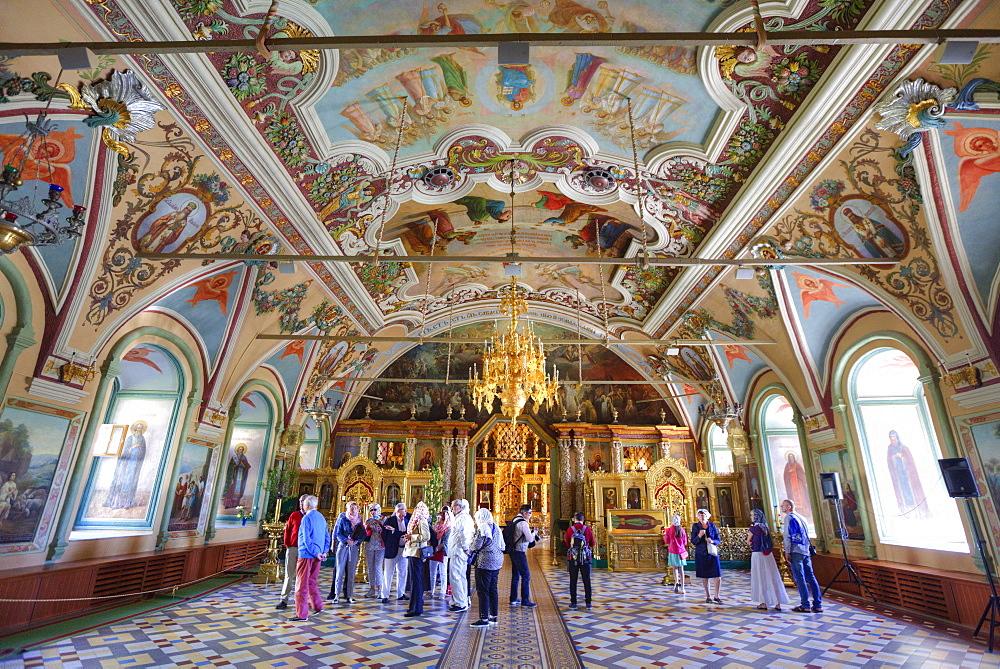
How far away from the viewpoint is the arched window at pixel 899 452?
932 centimetres

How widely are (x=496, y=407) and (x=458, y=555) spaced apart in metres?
12.0

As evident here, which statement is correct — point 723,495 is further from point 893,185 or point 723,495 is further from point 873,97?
point 873,97

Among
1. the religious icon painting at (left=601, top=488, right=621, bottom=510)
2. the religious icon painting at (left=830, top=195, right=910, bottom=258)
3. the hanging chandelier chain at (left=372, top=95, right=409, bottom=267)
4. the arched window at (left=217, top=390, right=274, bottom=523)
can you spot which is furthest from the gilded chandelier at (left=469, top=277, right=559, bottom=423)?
the religious icon painting at (left=601, top=488, right=621, bottom=510)

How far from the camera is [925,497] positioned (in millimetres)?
9531

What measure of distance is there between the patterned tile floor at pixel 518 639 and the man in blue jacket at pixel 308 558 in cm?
27

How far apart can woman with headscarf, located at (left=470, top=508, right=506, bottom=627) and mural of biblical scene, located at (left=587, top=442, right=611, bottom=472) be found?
39.9 ft

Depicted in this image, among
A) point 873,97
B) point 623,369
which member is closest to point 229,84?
point 873,97

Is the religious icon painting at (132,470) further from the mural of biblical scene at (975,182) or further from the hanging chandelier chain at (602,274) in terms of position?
the mural of biblical scene at (975,182)

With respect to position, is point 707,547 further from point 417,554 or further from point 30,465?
point 30,465

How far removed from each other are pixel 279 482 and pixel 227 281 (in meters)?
6.77

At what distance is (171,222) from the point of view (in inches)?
302

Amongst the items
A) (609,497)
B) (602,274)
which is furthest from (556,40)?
(609,497)

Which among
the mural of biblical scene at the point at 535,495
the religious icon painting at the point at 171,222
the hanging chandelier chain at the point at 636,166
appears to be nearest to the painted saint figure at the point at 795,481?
the mural of biblical scene at the point at 535,495

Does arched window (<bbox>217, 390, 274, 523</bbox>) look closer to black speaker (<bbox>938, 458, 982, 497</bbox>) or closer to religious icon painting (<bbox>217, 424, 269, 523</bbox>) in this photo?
religious icon painting (<bbox>217, 424, 269, 523</bbox>)
